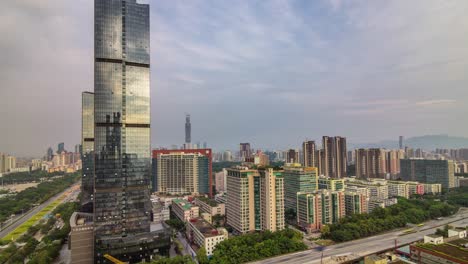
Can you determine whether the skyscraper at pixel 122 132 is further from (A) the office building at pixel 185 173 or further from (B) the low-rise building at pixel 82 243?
(A) the office building at pixel 185 173

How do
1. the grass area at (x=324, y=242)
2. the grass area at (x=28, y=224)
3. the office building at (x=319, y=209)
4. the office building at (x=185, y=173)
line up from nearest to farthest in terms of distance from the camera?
1. the grass area at (x=324, y=242)
2. the grass area at (x=28, y=224)
3. the office building at (x=319, y=209)
4. the office building at (x=185, y=173)

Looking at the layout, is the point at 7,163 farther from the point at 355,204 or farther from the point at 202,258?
the point at 355,204

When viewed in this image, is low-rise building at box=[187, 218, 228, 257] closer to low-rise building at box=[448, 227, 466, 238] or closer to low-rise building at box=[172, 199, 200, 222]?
low-rise building at box=[172, 199, 200, 222]

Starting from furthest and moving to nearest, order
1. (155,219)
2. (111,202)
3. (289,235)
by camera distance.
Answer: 1. (155,219)
2. (289,235)
3. (111,202)

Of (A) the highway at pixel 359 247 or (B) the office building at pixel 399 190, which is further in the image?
(B) the office building at pixel 399 190

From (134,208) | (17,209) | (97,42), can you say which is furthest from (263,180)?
(17,209)

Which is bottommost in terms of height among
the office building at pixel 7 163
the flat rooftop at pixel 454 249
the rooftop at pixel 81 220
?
the flat rooftop at pixel 454 249

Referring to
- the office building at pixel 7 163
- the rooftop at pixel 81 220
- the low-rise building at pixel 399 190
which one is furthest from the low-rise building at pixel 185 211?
the office building at pixel 7 163

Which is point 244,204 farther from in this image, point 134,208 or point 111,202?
point 111,202
